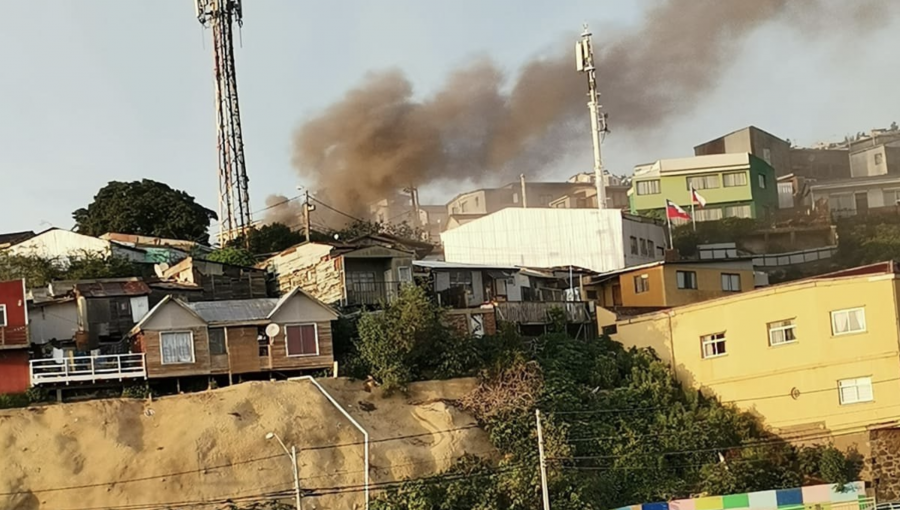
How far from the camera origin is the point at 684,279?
53.7 m

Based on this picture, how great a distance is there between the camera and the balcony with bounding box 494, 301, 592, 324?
161 ft

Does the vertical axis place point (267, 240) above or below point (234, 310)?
above

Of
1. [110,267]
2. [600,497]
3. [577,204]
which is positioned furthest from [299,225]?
[600,497]

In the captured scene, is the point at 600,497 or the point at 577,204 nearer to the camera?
the point at 600,497

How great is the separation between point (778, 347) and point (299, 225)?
43.3m

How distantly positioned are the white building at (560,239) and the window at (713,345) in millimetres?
16419

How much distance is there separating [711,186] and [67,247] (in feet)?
127

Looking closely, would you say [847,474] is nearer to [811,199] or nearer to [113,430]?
[113,430]

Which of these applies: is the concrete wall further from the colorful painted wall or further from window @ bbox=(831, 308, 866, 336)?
the colorful painted wall

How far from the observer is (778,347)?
43000 millimetres

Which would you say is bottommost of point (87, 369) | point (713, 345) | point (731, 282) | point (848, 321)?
point (713, 345)

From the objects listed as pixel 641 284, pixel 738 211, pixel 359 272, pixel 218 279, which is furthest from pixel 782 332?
pixel 738 211

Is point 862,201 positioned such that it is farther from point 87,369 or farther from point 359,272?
point 87,369

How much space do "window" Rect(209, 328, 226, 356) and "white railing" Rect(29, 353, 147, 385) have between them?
251cm
